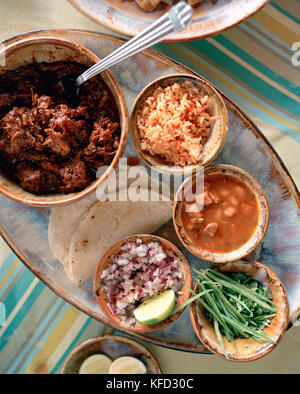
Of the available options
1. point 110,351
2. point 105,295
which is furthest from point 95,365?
point 105,295

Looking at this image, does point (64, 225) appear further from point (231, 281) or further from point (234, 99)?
point (234, 99)

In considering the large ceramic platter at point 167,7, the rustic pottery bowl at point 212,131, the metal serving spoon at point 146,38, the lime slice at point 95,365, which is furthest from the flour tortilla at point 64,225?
the large ceramic platter at point 167,7

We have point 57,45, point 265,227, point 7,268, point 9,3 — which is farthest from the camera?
point 7,268

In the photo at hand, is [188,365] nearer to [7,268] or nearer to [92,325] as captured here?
[92,325]

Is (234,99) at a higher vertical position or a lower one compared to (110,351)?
higher

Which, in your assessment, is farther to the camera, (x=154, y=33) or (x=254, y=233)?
(x=254, y=233)

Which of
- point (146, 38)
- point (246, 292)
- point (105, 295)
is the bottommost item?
point (246, 292)
